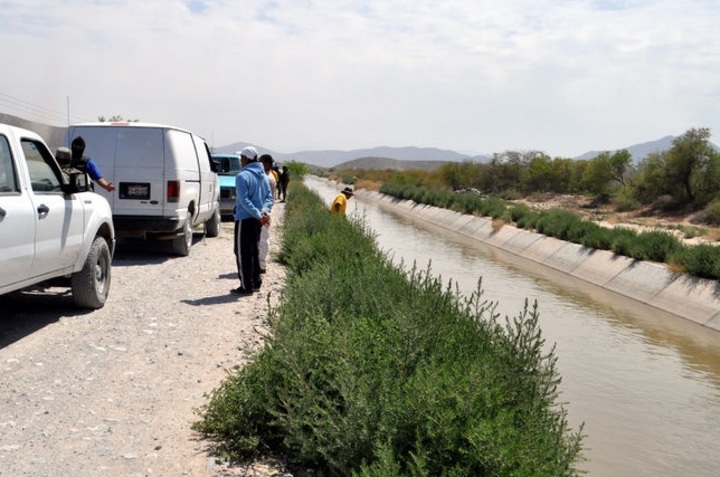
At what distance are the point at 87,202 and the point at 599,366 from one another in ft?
26.3

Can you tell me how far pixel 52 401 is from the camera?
5.65 meters

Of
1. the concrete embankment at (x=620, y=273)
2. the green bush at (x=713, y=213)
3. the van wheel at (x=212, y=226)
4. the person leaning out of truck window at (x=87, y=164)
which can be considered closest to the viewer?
the person leaning out of truck window at (x=87, y=164)

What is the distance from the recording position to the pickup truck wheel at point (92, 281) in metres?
8.54

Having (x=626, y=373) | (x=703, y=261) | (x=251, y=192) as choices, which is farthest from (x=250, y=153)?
(x=703, y=261)

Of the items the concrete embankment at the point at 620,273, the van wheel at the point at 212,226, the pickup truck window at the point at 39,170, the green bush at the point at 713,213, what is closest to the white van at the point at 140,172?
the van wheel at the point at 212,226

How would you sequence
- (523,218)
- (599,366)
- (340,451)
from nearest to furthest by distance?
1. (340,451)
2. (599,366)
3. (523,218)

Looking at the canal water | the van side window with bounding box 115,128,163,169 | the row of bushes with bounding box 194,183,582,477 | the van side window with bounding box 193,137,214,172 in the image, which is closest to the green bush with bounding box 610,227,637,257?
the canal water

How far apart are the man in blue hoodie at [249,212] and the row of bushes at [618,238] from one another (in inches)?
439

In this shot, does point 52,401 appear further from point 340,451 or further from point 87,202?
point 87,202

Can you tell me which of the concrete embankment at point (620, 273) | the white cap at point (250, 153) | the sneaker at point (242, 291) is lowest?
the concrete embankment at point (620, 273)

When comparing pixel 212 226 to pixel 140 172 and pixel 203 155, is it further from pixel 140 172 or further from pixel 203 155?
pixel 140 172

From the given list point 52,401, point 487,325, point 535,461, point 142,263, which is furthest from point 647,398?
point 142,263

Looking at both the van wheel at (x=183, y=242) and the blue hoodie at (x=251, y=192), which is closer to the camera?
the blue hoodie at (x=251, y=192)

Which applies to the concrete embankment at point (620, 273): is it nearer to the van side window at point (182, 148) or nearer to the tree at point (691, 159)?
the van side window at point (182, 148)
